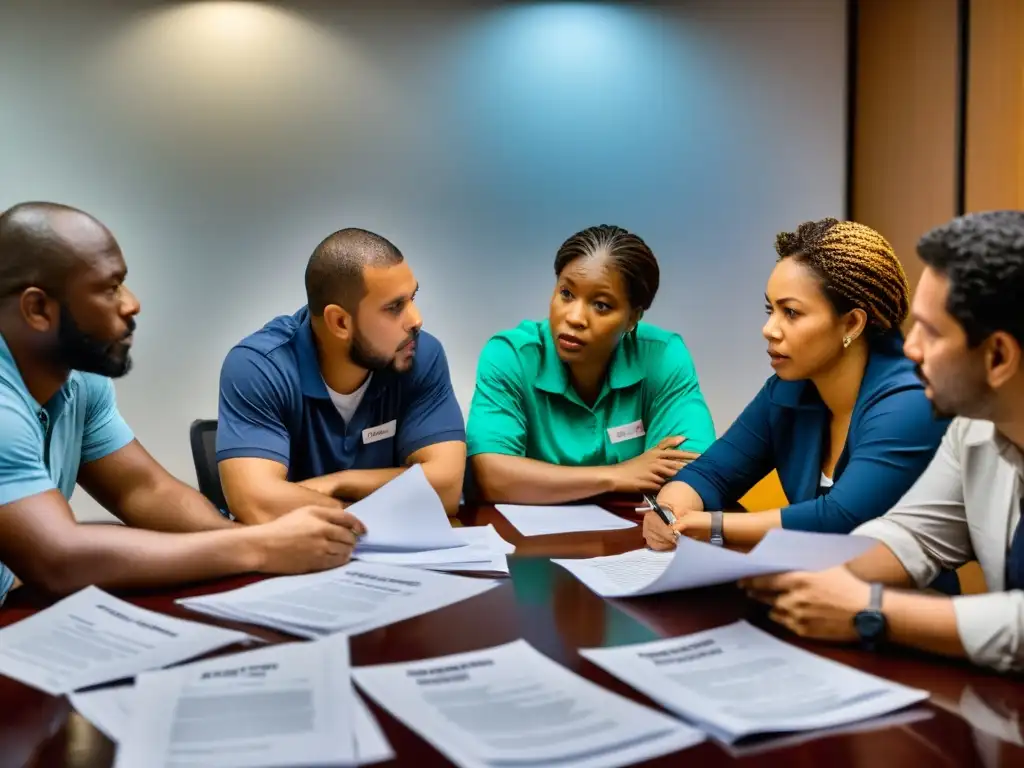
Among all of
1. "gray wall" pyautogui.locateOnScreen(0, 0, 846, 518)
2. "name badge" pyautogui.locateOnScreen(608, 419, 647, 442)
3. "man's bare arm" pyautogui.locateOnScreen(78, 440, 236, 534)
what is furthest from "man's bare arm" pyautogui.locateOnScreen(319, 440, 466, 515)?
"gray wall" pyautogui.locateOnScreen(0, 0, 846, 518)

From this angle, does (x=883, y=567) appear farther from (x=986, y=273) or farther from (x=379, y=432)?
(x=379, y=432)

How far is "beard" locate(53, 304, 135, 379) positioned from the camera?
5.37 feet

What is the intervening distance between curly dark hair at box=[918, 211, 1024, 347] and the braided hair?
0.68 metres

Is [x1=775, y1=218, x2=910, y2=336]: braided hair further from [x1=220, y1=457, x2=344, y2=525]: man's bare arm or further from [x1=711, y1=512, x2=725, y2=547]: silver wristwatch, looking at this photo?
[x1=220, y1=457, x2=344, y2=525]: man's bare arm

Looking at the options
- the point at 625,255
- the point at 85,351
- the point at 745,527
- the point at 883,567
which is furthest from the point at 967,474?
the point at 85,351

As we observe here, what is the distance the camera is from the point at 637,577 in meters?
1.51

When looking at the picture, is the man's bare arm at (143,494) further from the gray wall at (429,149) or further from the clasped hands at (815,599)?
the gray wall at (429,149)

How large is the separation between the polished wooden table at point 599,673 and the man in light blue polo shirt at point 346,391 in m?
0.68

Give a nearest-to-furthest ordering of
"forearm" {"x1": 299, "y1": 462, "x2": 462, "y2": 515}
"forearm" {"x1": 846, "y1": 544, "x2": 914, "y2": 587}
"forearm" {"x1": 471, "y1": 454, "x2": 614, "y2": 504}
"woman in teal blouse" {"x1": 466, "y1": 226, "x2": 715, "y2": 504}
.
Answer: "forearm" {"x1": 846, "y1": 544, "x2": 914, "y2": 587}, "forearm" {"x1": 299, "y1": 462, "x2": 462, "y2": 515}, "forearm" {"x1": 471, "y1": 454, "x2": 614, "y2": 504}, "woman in teal blouse" {"x1": 466, "y1": 226, "x2": 715, "y2": 504}

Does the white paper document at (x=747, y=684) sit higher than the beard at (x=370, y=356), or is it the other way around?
the beard at (x=370, y=356)

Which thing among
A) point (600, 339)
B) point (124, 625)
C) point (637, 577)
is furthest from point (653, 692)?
point (600, 339)

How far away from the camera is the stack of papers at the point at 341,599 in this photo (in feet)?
4.18

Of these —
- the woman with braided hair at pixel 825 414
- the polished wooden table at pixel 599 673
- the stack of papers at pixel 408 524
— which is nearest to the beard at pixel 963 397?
the polished wooden table at pixel 599 673

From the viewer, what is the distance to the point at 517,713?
96 cm
